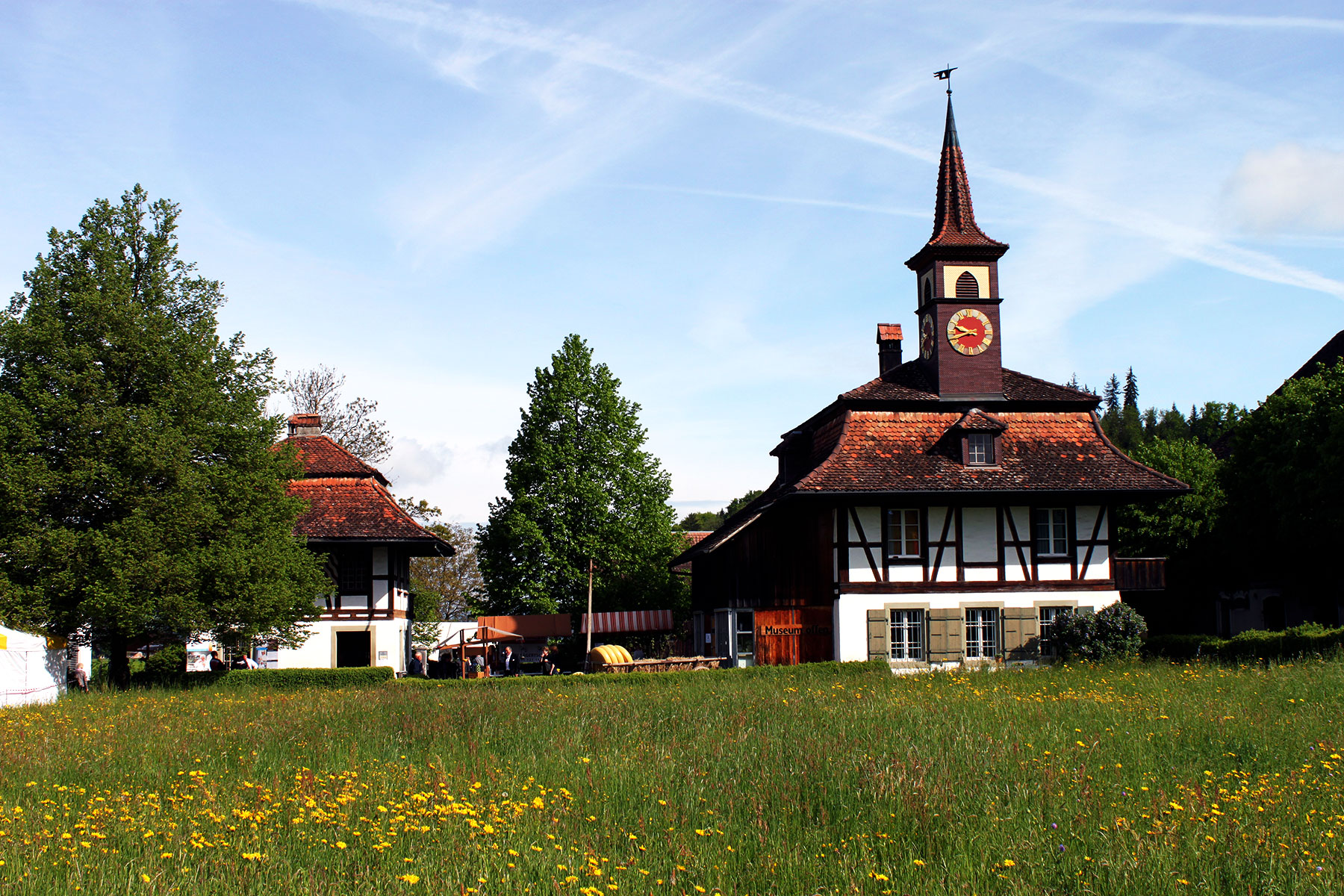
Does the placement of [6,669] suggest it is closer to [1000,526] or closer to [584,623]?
[584,623]

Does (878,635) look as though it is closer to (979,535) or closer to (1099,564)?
(979,535)

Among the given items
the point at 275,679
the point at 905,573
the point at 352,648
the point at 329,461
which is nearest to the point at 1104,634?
the point at 905,573

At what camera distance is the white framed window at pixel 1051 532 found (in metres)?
32.2

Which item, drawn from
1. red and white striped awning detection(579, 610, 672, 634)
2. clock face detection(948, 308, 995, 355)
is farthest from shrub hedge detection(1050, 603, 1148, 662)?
red and white striped awning detection(579, 610, 672, 634)

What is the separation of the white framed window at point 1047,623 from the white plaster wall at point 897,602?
0.25 meters

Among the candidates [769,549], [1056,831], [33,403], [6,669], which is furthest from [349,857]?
[769,549]

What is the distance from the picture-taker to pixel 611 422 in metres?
43.9

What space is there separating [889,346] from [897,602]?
14.3 m

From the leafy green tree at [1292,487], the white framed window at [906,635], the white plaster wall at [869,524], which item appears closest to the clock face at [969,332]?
the white plaster wall at [869,524]

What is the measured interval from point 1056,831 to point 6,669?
72.8 feet

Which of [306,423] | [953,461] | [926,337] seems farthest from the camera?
[306,423]

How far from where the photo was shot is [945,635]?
3100cm

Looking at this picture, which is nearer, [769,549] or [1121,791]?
[1121,791]

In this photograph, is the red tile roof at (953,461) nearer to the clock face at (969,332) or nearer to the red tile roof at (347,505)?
the clock face at (969,332)
